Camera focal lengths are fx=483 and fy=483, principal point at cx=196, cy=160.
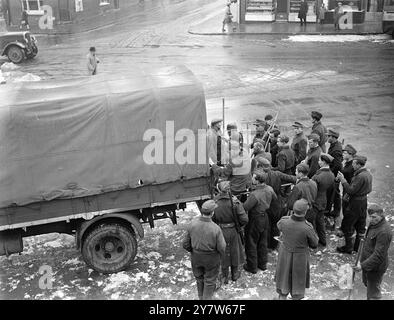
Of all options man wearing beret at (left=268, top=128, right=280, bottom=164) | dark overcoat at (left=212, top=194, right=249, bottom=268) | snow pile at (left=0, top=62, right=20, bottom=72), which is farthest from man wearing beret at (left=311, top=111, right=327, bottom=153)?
snow pile at (left=0, top=62, right=20, bottom=72)

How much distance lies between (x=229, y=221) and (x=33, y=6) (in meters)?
29.1

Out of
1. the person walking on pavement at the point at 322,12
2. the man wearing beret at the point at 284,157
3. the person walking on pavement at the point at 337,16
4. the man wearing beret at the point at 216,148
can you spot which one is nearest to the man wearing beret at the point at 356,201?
the man wearing beret at the point at 284,157

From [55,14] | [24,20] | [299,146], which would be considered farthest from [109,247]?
[55,14]

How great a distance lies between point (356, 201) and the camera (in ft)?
25.7

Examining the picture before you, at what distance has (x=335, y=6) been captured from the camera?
3109cm

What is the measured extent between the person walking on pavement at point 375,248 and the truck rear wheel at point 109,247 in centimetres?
343

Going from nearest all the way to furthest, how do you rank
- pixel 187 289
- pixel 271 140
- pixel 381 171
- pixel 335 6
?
pixel 187 289 → pixel 271 140 → pixel 381 171 → pixel 335 6

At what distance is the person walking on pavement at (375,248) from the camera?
20.4 ft

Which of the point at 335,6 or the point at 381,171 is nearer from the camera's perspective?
the point at 381,171

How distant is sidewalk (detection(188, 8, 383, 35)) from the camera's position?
28781mm

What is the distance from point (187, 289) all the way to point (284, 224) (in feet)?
6.22

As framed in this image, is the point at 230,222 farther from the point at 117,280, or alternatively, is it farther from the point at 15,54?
the point at 15,54

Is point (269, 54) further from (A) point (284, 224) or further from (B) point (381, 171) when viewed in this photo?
(A) point (284, 224)

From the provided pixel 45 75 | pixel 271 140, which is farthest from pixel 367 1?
pixel 271 140
